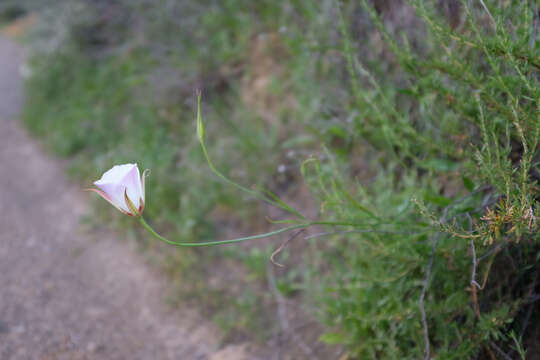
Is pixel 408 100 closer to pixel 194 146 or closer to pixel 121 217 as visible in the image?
pixel 194 146

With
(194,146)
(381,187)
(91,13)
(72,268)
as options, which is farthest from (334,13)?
(91,13)

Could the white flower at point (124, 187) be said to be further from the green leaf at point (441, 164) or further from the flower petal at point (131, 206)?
the green leaf at point (441, 164)

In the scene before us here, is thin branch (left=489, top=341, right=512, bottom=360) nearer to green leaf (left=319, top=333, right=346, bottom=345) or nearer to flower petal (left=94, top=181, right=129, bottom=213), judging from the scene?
green leaf (left=319, top=333, right=346, bottom=345)

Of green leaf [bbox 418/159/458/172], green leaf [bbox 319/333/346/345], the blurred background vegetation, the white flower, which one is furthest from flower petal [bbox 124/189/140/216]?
green leaf [bbox 418/159/458/172]

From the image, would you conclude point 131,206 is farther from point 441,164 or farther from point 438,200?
point 441,164

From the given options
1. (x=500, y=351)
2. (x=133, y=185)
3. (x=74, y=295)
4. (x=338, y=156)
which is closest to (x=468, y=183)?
(x=500, y=351)
